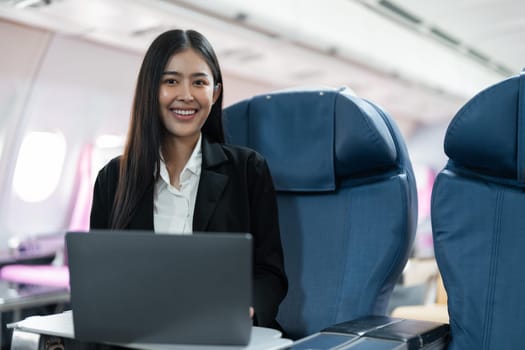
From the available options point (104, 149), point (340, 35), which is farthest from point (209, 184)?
point (104, 149)

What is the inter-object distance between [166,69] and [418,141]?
9464mm

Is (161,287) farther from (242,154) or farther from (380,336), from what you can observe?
(242,154)

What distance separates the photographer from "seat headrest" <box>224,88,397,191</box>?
1.87 metres

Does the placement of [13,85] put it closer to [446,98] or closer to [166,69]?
[166,69]

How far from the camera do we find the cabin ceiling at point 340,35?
4238 mm

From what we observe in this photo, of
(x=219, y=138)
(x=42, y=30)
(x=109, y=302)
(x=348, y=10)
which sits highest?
(x=348, y=10)

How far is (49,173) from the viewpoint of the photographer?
601cm

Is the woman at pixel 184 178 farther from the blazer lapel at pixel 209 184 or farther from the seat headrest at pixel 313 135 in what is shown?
the seat headrest at pixel 313 135

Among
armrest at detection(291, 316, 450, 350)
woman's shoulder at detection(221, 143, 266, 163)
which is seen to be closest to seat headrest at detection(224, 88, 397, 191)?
woman's shoulder at detection(221, 143, 266, 163)

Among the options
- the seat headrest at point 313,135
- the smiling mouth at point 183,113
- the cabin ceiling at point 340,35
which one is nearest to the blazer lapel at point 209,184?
the smiling mouth at point 183,113

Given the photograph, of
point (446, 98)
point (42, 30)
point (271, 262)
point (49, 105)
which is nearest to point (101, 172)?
point (271, 262)

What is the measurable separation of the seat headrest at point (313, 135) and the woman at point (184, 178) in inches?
8.2

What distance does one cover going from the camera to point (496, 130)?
5.53 feet

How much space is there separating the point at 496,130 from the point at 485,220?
25cm
